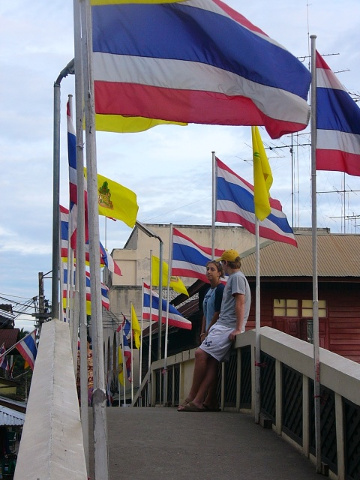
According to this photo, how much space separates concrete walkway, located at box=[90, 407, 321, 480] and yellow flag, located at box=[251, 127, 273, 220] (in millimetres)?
2397

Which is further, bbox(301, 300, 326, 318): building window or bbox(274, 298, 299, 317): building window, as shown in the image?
bbox(301, 300, 326, 318): building window

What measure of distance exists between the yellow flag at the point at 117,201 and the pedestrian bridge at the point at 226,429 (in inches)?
153

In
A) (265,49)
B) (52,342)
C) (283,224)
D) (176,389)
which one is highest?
(265,49)

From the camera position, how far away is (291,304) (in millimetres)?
27984

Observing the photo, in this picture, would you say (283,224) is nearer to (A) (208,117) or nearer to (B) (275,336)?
(B) (275,336)

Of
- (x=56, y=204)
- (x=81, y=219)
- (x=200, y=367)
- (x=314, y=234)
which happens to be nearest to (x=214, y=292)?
(x=200, y=367)

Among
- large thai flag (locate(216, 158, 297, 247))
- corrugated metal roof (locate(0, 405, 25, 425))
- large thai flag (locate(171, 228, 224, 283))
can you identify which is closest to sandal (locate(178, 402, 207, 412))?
large thai flag (locate(216, 158, 297, 247))

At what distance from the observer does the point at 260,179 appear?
35.6 ft

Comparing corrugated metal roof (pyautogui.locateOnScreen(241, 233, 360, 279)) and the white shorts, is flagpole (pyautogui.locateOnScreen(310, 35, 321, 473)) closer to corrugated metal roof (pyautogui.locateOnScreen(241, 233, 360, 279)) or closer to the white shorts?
the white shorts

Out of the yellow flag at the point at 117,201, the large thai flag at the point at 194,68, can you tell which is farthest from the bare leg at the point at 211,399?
the large thai flag at the point at 194,68

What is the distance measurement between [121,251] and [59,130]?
136ft

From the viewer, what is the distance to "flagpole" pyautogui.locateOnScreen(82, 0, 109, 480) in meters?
5.62

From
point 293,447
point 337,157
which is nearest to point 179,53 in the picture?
point 337,157

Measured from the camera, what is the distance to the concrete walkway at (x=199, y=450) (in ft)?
23.4
